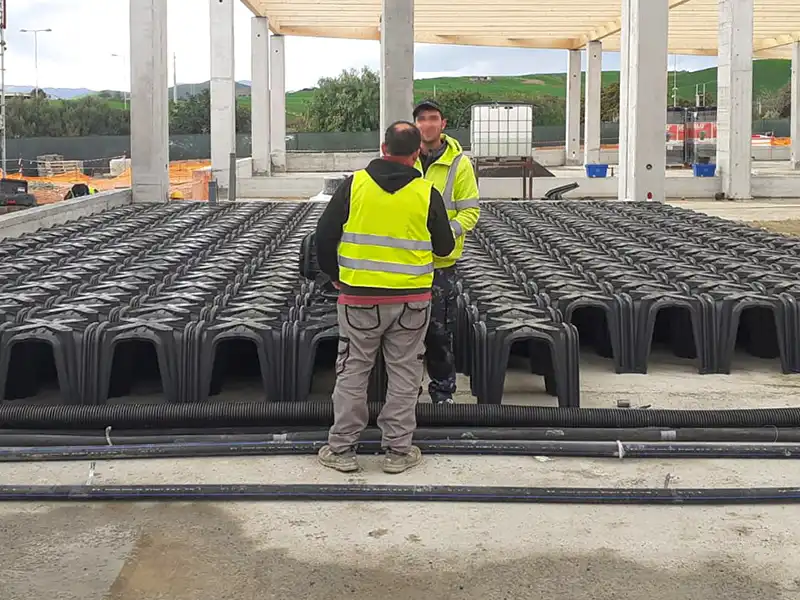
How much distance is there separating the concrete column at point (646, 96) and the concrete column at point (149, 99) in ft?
29.6

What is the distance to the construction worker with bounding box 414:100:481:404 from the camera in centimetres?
610

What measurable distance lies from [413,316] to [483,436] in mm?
856

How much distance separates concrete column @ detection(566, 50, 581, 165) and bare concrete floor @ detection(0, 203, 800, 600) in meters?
40.1

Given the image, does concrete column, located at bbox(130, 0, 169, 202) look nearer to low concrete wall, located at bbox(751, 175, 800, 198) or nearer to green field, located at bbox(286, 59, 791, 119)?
low concrete wall, located at bbox(751, 175, 800, 198)

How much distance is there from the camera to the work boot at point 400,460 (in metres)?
5.21

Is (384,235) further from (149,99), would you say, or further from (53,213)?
(149,99)

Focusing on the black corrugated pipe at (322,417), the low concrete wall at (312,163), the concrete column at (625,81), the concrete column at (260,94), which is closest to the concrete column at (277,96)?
the concrete column at (260,94)

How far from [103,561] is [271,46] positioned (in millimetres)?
34812

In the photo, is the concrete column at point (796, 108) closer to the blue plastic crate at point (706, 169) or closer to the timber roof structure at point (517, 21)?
the timber roof structure at point (517, 21)

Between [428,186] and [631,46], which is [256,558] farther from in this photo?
[631,46]

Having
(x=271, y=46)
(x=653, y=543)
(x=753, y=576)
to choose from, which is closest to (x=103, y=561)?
(x=653, y=543)

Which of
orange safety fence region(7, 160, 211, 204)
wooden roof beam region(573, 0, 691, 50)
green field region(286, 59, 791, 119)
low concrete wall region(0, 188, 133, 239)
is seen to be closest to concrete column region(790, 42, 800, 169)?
wooden roof beam region(573, 0, 691, 50)

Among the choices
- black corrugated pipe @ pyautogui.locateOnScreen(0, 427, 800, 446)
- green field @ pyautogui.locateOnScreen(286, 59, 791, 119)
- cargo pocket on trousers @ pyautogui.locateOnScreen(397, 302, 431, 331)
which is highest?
green field @ pyautogui.locateOnScreen(286, 59, 791, 119)

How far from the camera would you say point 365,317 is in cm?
522
